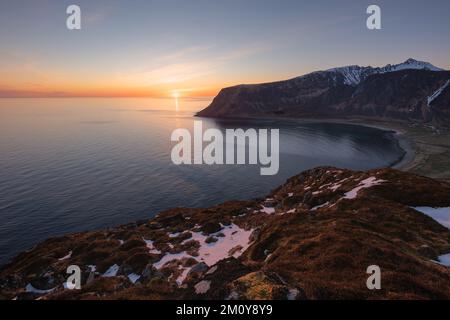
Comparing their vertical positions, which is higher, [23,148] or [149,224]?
[23,148]

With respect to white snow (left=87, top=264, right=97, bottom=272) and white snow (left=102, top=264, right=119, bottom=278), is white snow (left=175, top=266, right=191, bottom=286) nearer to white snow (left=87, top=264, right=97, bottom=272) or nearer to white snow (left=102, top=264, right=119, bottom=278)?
white snow (left=102, top=264, right=119, bottom=278)

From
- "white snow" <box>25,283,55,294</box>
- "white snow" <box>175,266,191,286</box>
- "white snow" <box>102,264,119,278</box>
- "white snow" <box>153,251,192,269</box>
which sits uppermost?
"white snow" <box>175,266,191,286</box>

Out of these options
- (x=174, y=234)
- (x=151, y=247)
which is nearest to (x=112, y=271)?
(x=151, y=247)

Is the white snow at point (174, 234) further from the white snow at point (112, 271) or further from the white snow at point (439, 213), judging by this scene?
the white snow at point (439, 213)

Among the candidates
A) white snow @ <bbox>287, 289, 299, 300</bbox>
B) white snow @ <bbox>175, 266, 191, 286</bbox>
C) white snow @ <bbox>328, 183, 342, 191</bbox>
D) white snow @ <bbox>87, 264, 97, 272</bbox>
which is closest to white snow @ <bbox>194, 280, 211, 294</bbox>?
white snow @ <bbox>175, 266, 191, 286</bbox>

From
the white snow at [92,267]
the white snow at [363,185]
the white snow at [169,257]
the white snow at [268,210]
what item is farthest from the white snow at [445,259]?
the white snow at [92,267]
